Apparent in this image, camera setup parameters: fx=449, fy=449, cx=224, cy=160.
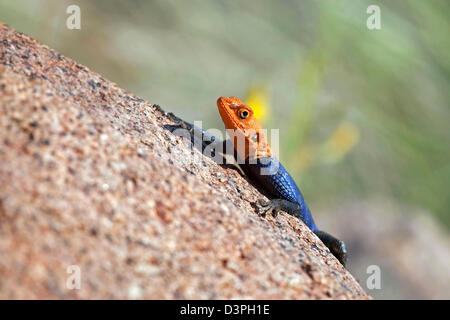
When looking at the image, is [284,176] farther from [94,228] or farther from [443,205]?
[443,205]

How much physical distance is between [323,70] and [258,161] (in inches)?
166

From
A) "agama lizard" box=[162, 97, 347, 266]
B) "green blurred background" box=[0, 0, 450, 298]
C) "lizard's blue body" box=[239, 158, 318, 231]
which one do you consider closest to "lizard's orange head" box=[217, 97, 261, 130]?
"agama lizard" box=[162, 97, 347, 266]

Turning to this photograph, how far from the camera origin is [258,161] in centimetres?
439

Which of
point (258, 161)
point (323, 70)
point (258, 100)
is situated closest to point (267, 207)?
point (258, 161)

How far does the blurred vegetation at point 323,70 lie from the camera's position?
7.69m

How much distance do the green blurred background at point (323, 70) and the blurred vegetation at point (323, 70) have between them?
2cm

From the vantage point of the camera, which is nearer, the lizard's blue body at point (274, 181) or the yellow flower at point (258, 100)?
the lizard's blue body at point (274, 181)

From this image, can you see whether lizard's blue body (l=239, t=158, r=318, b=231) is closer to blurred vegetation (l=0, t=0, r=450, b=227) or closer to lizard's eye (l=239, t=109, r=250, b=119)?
lizard's eye (l=239, t=109, r=250, b=119)

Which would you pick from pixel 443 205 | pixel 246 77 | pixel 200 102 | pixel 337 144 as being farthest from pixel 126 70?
pixel 443 205

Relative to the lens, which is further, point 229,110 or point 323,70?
point 323,70

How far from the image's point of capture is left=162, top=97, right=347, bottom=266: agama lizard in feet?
13.9

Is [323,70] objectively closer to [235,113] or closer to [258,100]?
[258,100]

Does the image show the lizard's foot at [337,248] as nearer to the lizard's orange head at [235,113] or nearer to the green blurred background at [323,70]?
the lizard's orange head at [235,113]

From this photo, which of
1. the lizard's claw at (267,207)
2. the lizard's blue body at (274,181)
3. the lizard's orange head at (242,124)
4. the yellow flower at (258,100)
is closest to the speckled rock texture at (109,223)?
the lizard's claw at (267,207)
